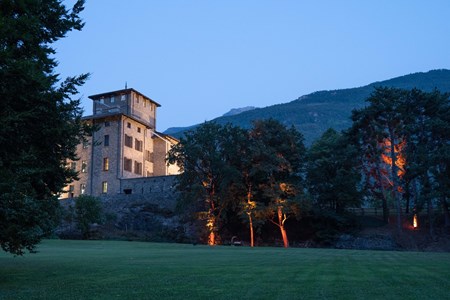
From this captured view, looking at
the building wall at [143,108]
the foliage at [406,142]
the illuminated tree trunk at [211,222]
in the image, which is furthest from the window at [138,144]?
the foliage at [406,142]

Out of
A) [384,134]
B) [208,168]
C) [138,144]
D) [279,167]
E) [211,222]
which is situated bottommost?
[211,222]

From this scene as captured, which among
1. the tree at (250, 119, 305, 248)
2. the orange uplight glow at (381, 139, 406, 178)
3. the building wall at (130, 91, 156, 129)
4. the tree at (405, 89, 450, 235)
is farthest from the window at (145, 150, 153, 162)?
the tree at (405, 89, 450, 235)

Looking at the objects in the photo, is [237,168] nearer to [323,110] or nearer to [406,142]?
[406,142]

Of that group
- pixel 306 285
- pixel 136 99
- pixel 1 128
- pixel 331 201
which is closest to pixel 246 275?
pixel 306 285

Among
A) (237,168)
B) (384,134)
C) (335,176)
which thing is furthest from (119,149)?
(384,134)

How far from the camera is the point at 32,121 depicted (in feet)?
37.2

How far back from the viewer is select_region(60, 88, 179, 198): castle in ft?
199

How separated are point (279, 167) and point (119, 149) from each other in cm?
2428

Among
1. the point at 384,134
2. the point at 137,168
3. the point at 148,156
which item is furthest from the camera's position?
the point at 148,156

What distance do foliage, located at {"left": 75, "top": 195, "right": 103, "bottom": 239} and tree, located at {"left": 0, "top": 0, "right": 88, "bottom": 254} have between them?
3561 centimetres

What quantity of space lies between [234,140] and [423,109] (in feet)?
64.7

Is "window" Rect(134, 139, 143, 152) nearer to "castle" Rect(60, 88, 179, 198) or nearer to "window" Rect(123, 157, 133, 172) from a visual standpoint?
"castle" Rect(60, 88, 179, 198)

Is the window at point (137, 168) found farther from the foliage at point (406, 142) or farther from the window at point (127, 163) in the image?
the foliage at point (406, 142)

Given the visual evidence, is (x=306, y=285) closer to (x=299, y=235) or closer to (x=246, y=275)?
(x=246, y=275)
